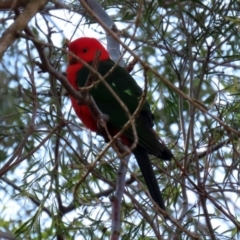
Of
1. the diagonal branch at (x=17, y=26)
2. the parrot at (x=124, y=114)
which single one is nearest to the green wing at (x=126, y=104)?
the parrot at (x=124, y=114)

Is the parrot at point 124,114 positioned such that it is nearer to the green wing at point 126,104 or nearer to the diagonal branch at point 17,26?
the green wing at point 126,104

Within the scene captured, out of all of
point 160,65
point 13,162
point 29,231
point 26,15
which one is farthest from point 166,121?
point 26,15

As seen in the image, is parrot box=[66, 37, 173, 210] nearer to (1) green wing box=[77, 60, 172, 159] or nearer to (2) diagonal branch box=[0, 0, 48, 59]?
(1) green wing box=[77, 60, 172, 159]

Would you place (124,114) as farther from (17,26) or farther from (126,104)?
(17,26)

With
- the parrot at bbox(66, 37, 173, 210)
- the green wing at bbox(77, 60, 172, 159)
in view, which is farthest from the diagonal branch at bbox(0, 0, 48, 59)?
the green wing at bbox(77, 60, 172, 159)

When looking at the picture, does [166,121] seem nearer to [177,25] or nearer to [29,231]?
[177,25]

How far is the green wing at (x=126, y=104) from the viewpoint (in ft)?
10.4

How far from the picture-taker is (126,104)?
11.1 ft

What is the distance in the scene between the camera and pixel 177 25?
3576mm

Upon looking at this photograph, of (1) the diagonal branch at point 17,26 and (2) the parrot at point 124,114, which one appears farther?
(2) the parrot at point 124,114

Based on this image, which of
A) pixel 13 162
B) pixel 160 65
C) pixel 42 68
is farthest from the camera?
pixel 160 65

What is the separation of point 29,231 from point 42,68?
1.49m

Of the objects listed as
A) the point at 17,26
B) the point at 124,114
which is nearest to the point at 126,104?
the point at 124,114

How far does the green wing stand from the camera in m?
3.18
